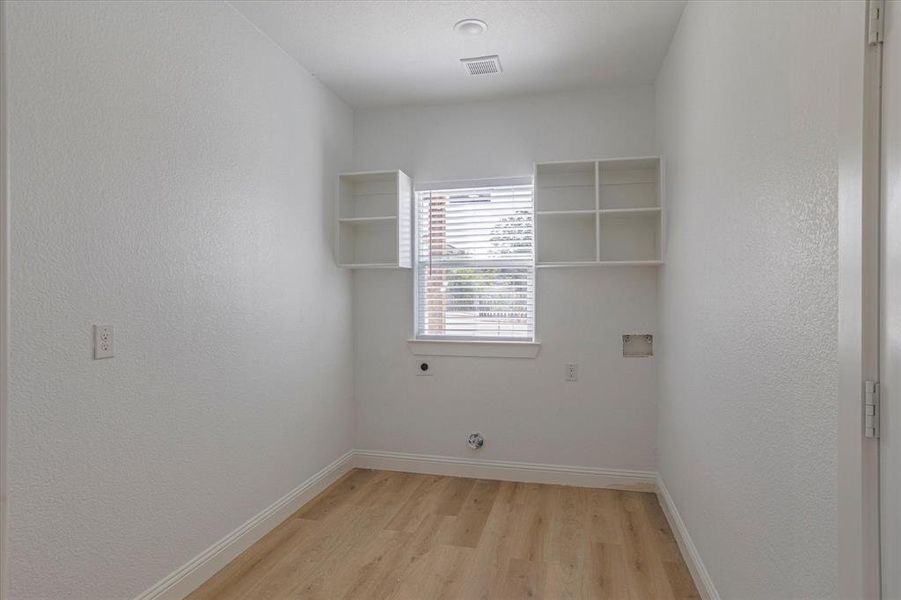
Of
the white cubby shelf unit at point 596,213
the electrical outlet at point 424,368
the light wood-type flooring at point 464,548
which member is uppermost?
the white cubby shelf unit at point 596,213

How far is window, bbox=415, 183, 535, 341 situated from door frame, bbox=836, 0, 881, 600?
7.88ft

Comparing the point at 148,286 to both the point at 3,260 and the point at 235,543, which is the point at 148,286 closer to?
the point at 3,260

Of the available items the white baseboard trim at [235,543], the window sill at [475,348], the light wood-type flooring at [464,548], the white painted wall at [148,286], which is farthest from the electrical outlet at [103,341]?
the window sill at [475,348]

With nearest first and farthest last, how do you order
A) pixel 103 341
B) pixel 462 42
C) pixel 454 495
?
pixel 103 341 → pixel 462 42 → pixel 454 495

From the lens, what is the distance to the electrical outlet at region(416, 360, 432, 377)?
366cm

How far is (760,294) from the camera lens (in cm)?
153

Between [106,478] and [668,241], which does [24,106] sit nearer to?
[106,478]

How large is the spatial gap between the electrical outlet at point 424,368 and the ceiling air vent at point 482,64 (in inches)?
77.6

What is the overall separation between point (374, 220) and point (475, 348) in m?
1.14

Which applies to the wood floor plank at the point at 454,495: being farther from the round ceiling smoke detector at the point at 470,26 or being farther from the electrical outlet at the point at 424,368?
the round ceiling smoke detector at the point at 470,26

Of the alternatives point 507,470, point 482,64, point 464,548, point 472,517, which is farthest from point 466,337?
point 482,64

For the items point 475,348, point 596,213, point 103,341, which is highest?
point 596,213

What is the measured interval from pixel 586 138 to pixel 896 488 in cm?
286

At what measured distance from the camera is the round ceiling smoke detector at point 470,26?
2.56 meters
